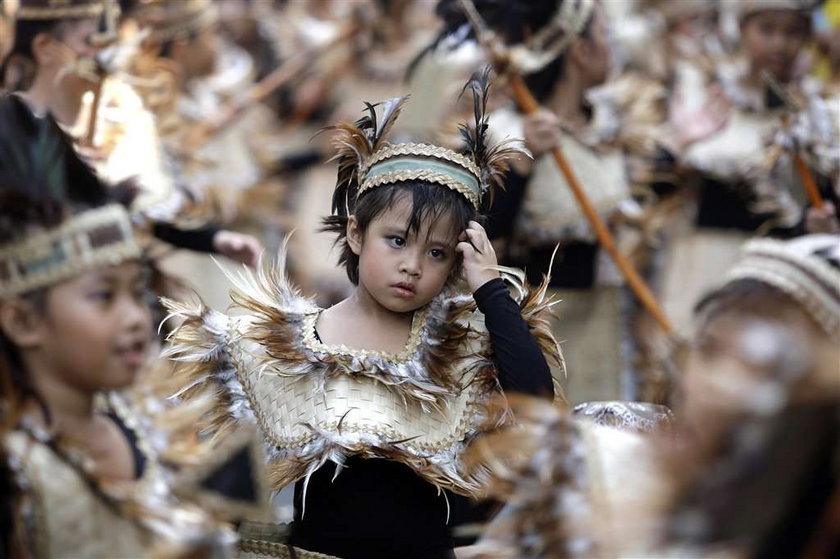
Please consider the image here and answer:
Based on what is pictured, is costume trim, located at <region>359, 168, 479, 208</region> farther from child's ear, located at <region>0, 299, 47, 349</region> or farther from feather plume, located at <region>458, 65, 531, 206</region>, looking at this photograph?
child's ear, located at <region>0, 299, 47, 349</region>

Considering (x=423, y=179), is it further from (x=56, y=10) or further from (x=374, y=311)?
(x=56, y=10)

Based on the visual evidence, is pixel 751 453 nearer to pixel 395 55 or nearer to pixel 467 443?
pixel 467 443

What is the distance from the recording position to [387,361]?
365cm

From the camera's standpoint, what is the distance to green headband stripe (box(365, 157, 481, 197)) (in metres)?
3.74

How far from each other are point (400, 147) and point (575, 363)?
2136 millimetres

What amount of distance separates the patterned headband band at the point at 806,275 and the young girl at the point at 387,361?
80 cm

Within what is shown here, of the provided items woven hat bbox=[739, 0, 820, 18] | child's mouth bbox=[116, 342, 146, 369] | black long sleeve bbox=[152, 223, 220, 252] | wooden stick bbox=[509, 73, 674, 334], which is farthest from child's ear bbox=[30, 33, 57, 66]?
woven hat bbox=[739, 0, 820, 18]

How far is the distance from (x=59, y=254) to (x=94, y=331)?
163 mm

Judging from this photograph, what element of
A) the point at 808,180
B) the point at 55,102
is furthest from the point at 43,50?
the point at 808,180

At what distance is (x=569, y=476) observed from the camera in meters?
2.92

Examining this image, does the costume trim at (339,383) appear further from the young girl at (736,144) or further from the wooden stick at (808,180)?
the young girl at (736,144)

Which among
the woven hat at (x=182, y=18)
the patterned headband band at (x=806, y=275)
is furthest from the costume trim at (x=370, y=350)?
the woven hat at (x=182, y=18)

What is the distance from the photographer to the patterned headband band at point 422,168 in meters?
3.73

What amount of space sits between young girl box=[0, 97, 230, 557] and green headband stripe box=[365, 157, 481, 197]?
89 cm
